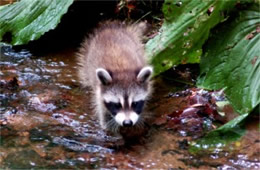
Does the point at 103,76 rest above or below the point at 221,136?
above

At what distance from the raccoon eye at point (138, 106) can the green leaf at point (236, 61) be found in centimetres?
62

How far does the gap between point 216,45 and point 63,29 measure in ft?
9.38

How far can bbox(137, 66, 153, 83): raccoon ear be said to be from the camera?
5.39 meters

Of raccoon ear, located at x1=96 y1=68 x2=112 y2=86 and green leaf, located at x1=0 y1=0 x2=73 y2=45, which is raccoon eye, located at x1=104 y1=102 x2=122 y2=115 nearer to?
raccoon ear, located at x1=96 y1=68 x2=112 y2=86

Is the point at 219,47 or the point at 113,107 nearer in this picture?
the point at 113,107

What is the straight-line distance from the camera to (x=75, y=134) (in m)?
5.18

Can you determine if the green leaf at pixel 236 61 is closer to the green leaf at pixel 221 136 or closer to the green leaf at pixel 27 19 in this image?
the green leaf at pixel 221 136

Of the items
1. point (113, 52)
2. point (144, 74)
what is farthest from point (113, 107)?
point (113, 52)

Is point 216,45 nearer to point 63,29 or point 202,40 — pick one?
point 202,40

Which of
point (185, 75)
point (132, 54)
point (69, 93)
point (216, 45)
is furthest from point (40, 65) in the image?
point (216, 45)

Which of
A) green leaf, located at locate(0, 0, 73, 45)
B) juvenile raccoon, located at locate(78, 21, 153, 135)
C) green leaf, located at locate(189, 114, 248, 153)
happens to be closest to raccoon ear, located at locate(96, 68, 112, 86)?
juvenile raccoon, located at locate(78, 21, 153, 135)

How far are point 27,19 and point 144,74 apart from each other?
6.60 feet

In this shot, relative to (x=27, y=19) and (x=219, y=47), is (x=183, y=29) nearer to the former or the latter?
(x=219, y=47)

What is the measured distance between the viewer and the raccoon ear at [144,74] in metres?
5.39
